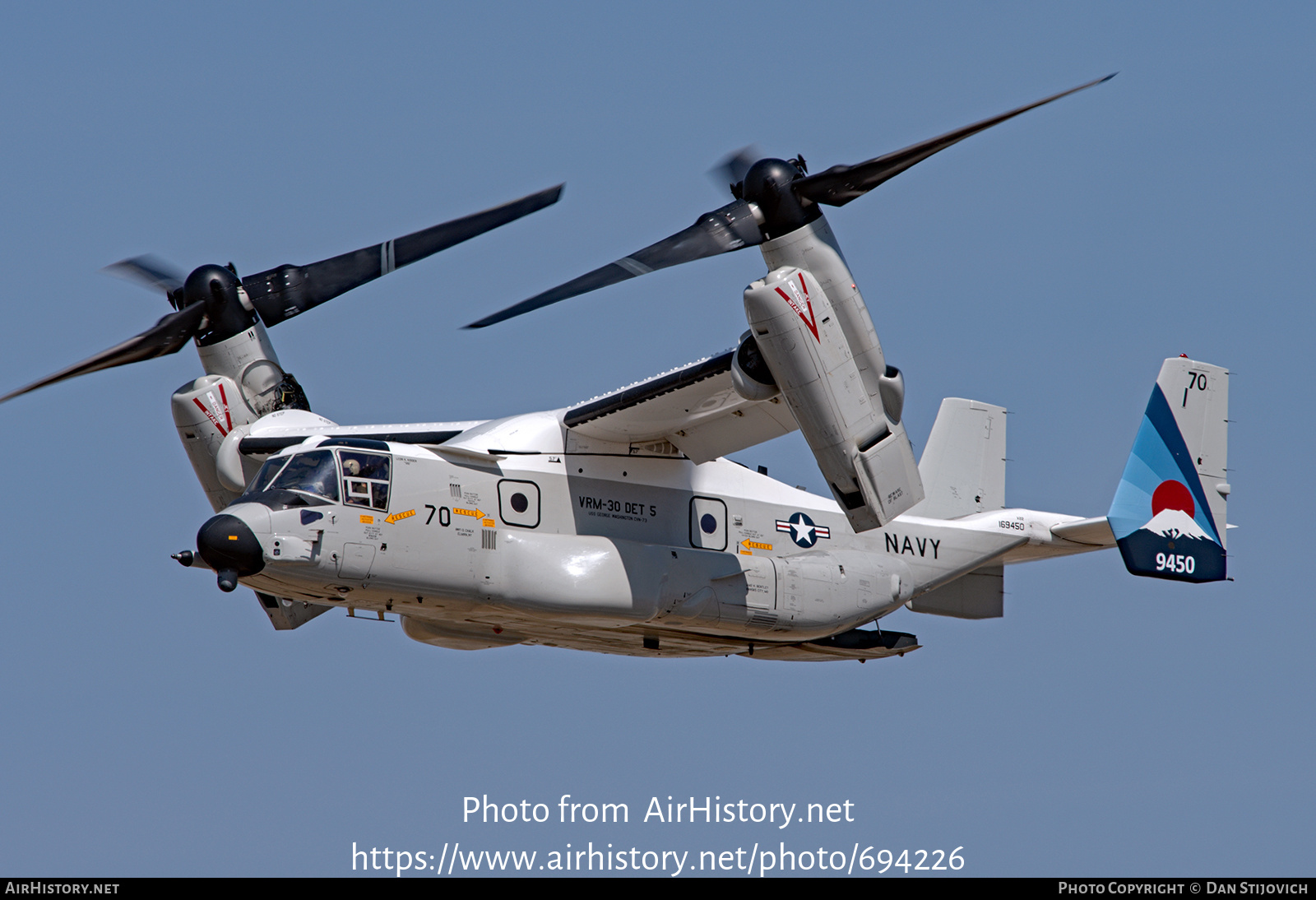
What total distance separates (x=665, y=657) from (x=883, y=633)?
2711mm

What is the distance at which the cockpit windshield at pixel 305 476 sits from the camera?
57.4 feet

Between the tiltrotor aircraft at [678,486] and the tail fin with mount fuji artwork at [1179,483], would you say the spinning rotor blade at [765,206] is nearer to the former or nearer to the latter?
the tiltrotor aircraft at [678,486]

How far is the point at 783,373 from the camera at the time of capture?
16875 millimetres

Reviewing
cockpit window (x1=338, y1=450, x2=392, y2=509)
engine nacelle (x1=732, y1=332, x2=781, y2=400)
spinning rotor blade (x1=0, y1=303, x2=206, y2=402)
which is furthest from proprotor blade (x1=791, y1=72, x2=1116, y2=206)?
spinning rotor blade (x1=0, y1=303, x2=206, y2=402)

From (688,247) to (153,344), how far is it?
299 inches

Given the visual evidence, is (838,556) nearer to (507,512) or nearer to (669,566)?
(669,566)

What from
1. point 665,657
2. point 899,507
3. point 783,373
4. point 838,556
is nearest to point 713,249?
point 783,373

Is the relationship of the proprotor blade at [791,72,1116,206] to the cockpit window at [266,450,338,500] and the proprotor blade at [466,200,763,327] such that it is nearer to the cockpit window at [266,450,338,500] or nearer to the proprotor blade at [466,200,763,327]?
the proprotor blade at [466,200,763,327]

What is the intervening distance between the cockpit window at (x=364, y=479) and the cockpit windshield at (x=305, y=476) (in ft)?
0.38

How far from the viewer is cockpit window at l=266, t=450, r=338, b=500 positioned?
1747cm

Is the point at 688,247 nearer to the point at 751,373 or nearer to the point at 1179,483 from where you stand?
the point at 751,373

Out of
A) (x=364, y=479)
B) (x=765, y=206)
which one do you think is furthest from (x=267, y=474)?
(x=765, y=206)

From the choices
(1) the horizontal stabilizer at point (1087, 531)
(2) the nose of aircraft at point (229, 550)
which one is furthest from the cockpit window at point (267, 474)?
(1) the horizontal stabilizer at point (1087, 531)

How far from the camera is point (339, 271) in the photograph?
2191 cm
